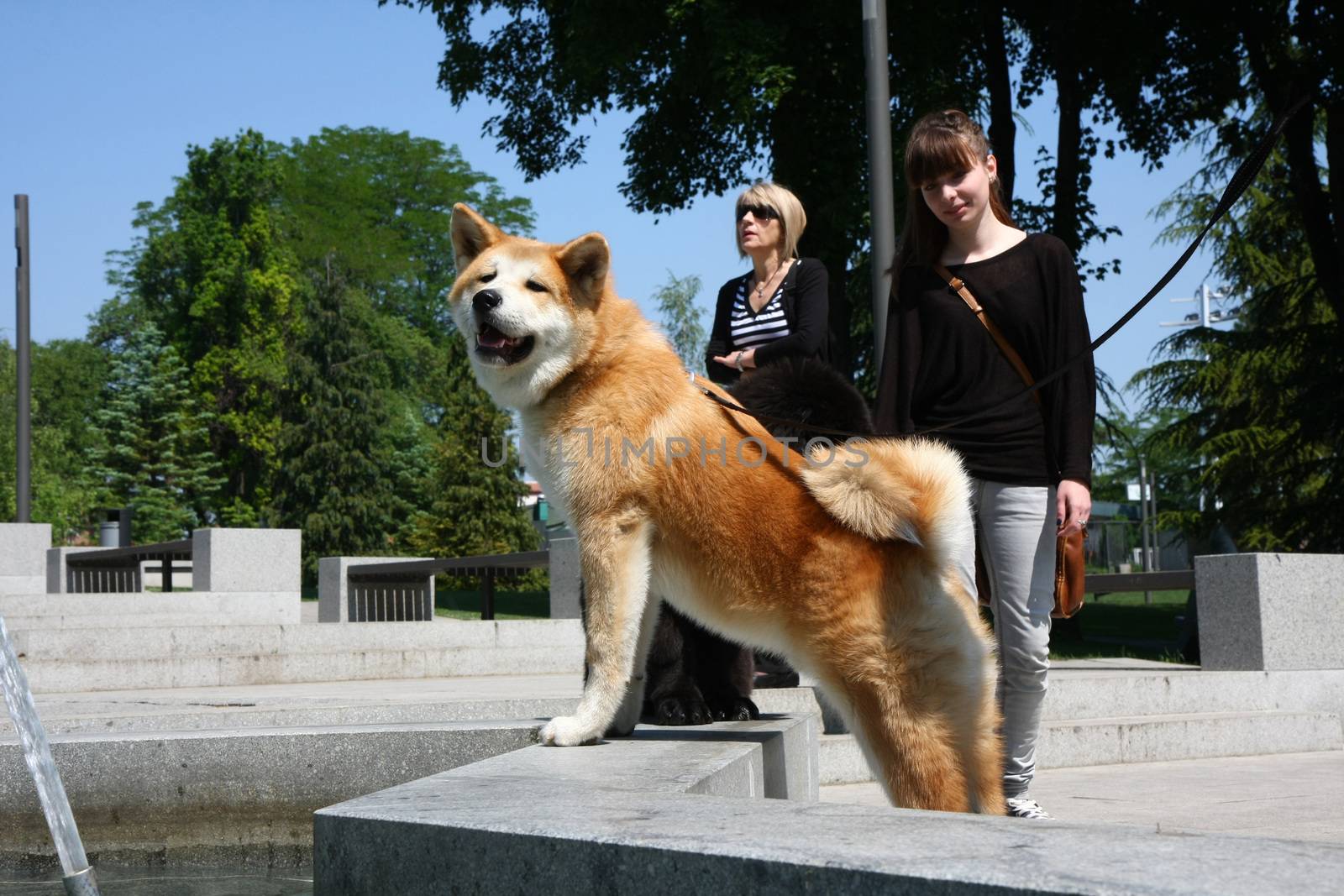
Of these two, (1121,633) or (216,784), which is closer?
(216,784)

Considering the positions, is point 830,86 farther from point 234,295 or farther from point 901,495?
point 234,295

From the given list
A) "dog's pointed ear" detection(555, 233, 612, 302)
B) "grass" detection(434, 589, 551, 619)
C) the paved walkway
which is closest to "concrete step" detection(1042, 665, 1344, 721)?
the paved walkway

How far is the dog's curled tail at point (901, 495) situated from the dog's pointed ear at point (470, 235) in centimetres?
148

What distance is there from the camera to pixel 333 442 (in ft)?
151

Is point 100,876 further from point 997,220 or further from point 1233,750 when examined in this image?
point 1233,750

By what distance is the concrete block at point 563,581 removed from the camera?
43.9 feet

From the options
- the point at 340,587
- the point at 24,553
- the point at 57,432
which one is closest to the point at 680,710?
the point at 340,587

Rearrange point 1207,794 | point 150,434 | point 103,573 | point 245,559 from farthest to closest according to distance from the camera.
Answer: point 150,434 → point 103,573 → point 245,559 → point 1207,794

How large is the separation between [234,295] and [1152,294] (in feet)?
162

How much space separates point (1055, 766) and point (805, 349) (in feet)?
10.7

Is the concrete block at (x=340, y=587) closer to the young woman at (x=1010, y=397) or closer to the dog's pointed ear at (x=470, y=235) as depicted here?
the dog's pointed ear at (x=470, y=235)

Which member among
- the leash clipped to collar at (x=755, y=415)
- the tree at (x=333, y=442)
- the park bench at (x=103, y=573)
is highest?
the tree at (x=333, y=442)

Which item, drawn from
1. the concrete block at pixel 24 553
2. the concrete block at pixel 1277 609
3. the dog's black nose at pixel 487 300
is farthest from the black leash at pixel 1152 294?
the concrete block at pixel 24 553

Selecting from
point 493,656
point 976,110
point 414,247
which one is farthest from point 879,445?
point 414,247
